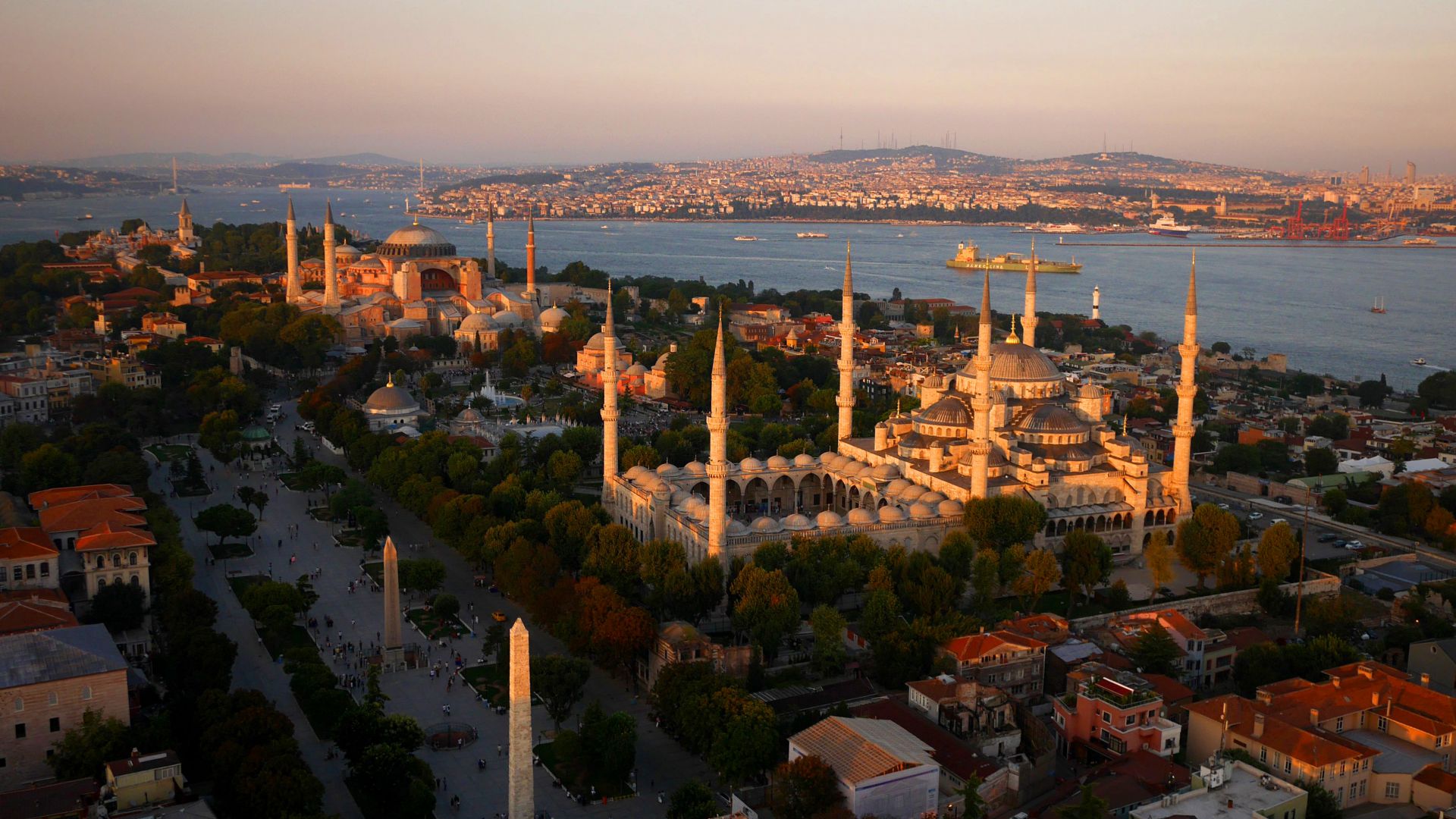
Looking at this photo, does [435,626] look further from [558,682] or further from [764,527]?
[764,527]

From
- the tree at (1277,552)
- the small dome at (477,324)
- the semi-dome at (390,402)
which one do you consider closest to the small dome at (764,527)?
the tree at (1277,552)

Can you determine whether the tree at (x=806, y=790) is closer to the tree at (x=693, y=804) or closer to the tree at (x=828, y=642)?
the tree at (x=693, y=804)

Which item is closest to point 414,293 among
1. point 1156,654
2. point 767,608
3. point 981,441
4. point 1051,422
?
point 1051,422

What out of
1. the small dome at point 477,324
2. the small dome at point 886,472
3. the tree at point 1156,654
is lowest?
the tree at point 1156,654

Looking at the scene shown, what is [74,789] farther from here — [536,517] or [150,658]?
[536,517]

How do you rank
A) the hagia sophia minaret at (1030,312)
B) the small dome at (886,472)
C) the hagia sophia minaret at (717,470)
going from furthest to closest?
the hagia sophia minaret at (1030,312), the small dome at (886,472), the hagia sophia minaret at (717,470)

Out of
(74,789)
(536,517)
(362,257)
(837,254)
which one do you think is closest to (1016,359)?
(536,517)
